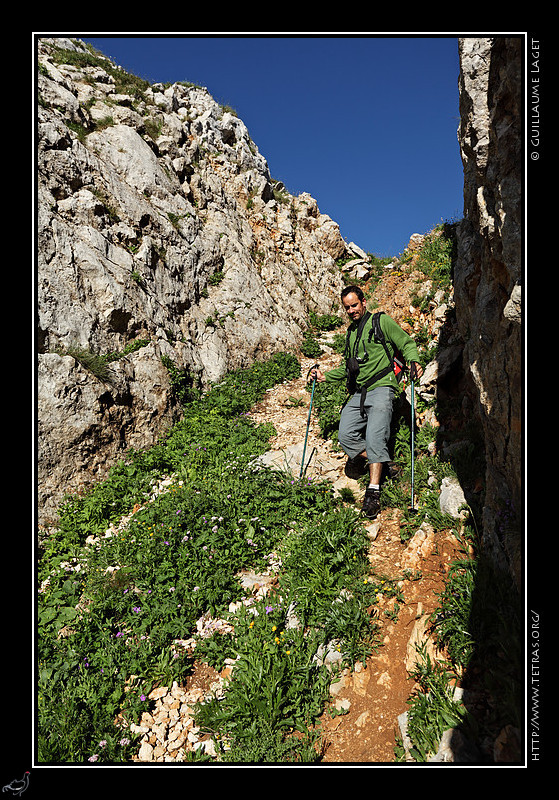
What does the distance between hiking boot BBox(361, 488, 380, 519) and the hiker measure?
0.39 m

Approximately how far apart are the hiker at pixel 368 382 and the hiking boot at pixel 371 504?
1.28ft

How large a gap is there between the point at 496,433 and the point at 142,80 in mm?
19701

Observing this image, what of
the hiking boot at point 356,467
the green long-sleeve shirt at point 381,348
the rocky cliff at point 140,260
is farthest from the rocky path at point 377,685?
the rocky cliff at point 140,260

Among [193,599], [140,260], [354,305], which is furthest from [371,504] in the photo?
[140,260]

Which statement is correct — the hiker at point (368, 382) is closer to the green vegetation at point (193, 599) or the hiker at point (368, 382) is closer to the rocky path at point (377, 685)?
the green vegetation at point (193, 599)

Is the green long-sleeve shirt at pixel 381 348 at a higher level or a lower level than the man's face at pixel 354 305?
lower

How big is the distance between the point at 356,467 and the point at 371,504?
53.3 inches

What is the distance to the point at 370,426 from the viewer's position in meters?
6.47

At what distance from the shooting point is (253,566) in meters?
5.62

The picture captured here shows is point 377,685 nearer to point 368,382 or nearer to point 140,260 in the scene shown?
point 368,382

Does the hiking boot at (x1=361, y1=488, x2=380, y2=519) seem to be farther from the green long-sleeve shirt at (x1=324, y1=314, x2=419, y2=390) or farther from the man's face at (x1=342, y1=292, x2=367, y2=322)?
the man's face at (x1=342, y1=292, x2=367, y2=322)

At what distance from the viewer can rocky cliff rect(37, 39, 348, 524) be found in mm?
8242

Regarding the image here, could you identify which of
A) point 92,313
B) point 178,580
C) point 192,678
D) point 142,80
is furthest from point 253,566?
point 142,80

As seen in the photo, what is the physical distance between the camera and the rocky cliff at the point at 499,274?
351 cm
